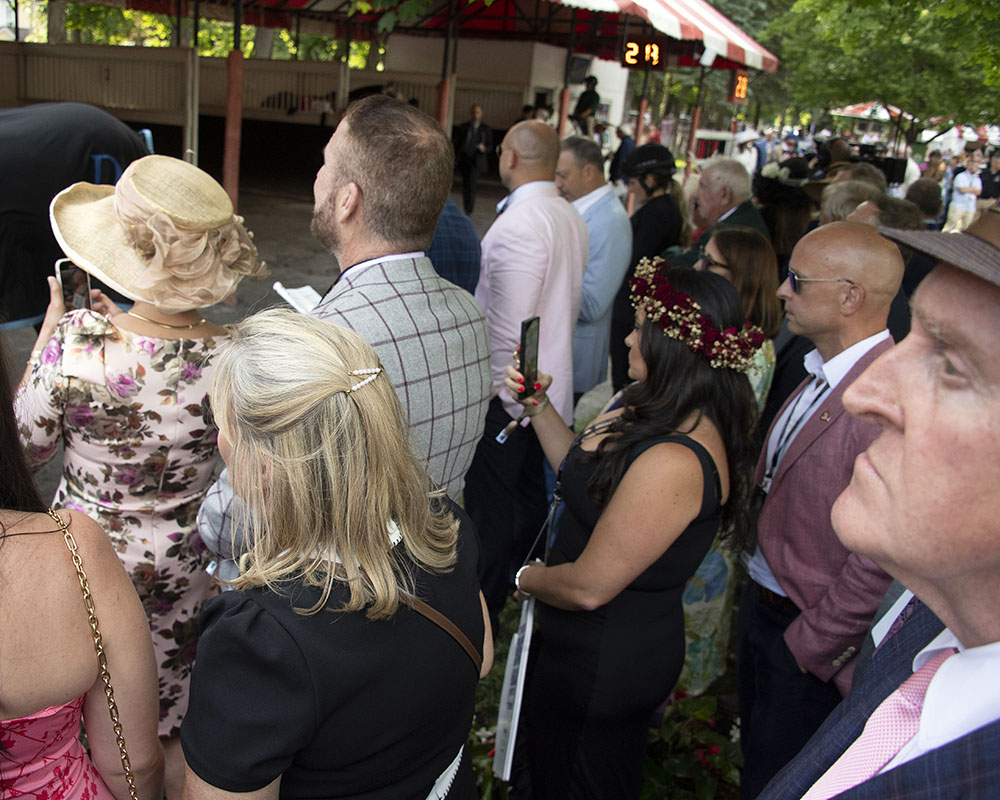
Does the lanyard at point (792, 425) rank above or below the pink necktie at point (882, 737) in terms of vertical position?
below

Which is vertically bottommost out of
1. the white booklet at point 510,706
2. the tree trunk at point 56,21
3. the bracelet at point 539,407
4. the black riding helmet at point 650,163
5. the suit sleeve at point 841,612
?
the white booklet at point 510,706

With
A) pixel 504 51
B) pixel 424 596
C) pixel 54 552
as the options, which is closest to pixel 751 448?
pixel 424 596

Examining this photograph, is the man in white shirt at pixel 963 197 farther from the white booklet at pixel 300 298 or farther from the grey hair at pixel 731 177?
the white booklet at pixel 300 298

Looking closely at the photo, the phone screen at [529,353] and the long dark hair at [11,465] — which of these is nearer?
the long dark hair at [11,465]

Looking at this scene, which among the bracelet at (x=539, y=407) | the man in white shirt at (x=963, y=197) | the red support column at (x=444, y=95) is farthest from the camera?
the man in white shirt at (x=963, y=197)

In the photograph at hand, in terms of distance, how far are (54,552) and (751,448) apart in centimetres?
186

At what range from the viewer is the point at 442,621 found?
1558 mm

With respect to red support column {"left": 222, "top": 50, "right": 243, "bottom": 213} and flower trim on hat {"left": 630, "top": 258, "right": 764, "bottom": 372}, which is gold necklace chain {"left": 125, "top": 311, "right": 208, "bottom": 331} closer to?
flower trim on hat {"left": 630, "top": 258, "right": 764, "bottom": 372}

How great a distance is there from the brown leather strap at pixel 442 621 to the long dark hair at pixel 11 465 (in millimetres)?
689

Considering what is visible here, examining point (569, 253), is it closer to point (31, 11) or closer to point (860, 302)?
point (860, 302)

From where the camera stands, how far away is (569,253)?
4.19 meters

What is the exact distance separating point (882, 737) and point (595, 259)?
4350 millimetres

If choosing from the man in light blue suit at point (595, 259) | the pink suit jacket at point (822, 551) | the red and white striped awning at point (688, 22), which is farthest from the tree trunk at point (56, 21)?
the pink suit jacket at point (822, 551)

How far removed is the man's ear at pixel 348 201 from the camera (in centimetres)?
240
